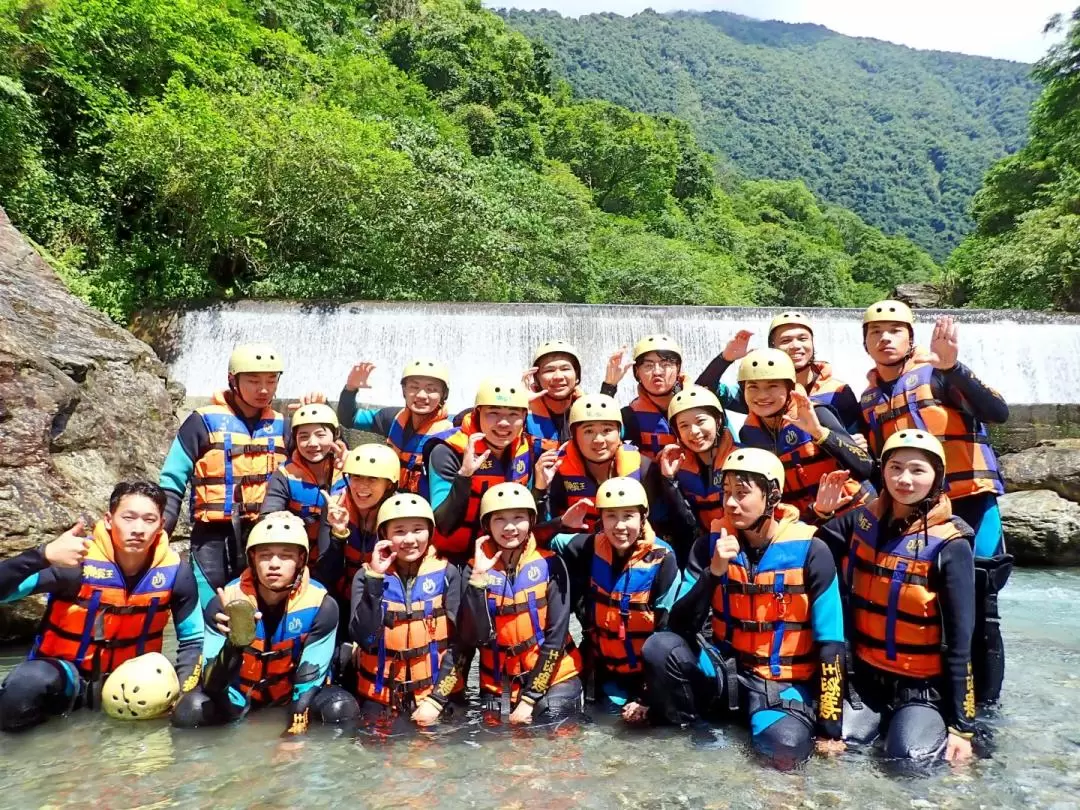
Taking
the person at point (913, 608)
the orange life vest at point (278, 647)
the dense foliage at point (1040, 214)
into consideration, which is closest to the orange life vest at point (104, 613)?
the orange life vest at point (278, 647)

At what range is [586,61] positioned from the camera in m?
118

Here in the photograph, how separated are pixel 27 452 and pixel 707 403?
5368 millimetres

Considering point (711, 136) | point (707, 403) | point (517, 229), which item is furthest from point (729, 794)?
point (711, 136)

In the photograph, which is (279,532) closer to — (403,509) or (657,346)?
(403,509)

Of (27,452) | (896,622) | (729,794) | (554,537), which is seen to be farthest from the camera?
(27,452)

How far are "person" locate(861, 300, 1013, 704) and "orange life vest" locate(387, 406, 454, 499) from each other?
283 cm

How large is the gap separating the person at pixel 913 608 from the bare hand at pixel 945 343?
0.73 metres

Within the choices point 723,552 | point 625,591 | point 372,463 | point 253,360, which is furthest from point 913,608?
point 253,360

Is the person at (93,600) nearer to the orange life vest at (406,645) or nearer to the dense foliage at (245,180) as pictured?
the orange life vest at (406,645)

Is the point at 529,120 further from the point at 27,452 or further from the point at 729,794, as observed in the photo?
the point at 729,794

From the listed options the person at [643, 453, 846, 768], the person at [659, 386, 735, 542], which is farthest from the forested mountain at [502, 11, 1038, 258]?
the person at [643, 453, 846, 768]

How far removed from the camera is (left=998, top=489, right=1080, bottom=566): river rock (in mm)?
10320

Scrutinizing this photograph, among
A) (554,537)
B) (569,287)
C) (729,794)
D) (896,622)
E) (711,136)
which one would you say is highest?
(711,136)

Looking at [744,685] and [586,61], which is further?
[586,61]
